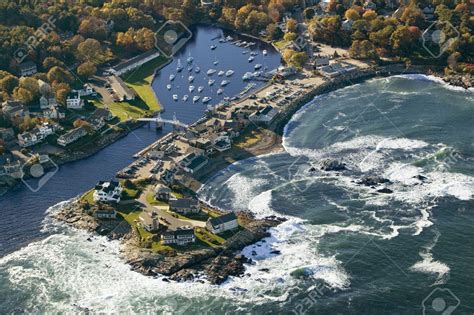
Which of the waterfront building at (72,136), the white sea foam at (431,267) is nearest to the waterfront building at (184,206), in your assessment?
the waterfront building at (72,136)

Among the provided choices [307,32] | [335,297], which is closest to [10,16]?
[307,32]

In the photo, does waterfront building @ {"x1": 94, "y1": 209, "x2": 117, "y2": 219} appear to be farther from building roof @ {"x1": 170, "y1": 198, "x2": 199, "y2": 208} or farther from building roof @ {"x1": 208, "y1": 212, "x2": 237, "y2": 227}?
building roof @ {"x1": 208, "y1": 212, "x2": 237, "y2": 227}

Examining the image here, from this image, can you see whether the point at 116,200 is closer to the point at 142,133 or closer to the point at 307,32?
the point at 142,133

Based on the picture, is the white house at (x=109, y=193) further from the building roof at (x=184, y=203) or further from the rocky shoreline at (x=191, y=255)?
the building roof at (x=184, y=203)

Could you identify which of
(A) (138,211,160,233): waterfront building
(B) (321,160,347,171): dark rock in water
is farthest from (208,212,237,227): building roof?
(B) (321,160,347,171): dark rock in water

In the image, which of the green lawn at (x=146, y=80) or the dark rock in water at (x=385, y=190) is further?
the green lawn at (x=146, y=80)

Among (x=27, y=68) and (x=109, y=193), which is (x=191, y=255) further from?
(x=27, y=68)
